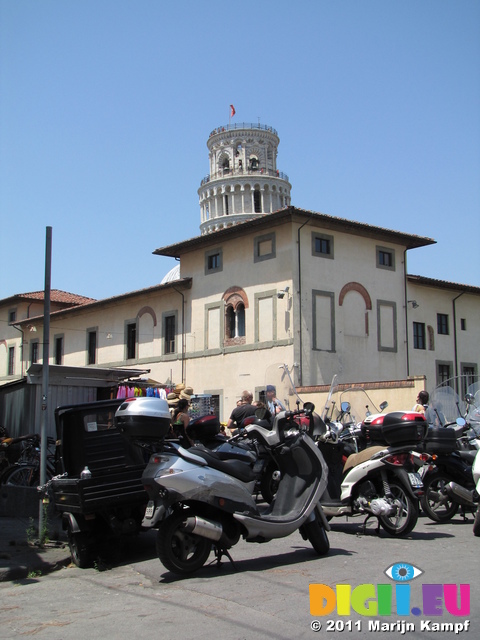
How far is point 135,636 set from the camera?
15.2ft

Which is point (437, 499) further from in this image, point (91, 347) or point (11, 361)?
point (11, 361)

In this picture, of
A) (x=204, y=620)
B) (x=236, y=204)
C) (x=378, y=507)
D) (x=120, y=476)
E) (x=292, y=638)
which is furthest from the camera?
(x=236, y=204)

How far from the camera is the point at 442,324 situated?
113 feet

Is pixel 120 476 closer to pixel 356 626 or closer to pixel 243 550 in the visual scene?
pixel 243 550

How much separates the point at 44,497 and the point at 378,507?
3.72 meters

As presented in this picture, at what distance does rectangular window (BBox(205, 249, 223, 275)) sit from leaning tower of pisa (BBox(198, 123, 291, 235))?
32322 millimetres

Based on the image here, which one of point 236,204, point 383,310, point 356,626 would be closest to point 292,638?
point 356,626

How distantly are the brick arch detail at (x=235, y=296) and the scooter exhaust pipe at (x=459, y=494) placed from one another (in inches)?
832

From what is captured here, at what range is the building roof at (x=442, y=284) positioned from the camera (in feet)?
106

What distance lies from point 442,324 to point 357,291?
6.78 metres

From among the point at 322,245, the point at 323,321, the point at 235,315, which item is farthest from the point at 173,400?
the point at 235,315

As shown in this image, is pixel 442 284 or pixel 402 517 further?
pixel 442 284

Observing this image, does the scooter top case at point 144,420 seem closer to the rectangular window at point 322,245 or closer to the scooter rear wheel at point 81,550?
the scooter rear wheel at point 81,550

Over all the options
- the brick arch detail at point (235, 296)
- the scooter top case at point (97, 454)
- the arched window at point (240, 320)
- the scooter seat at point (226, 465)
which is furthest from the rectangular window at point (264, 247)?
the scooter seat at point (226, 465)
